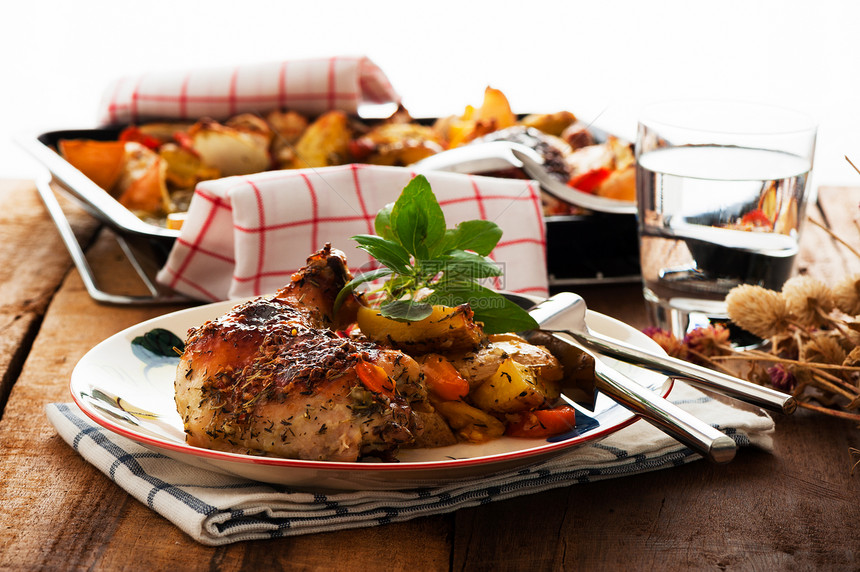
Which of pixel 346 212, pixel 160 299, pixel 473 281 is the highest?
pixel 473 281

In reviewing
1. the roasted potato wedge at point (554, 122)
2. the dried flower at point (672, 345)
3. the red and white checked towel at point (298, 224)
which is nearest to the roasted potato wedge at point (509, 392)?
the dried flower at point (672, 345)

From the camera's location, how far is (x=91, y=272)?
6.89ft

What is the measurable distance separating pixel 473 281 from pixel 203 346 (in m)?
0.37

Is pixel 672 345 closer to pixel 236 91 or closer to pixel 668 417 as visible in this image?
pixel 668 417

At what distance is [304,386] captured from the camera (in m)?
1.01

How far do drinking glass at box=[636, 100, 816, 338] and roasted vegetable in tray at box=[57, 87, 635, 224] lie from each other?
345 millimetres

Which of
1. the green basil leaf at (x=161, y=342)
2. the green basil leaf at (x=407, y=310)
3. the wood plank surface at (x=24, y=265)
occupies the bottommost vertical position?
the wood plank surface at (x=24, y=265)

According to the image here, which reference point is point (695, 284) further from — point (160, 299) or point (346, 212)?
point (160, 299)

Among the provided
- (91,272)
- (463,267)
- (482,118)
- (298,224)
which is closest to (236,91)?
(482,118)

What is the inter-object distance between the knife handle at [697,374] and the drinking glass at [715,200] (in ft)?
1.66

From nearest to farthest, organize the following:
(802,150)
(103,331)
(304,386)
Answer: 1. (304,386)
2. (802,150)
3. (103,331)

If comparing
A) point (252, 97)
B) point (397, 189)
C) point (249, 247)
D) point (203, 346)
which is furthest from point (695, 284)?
point (252, 97)

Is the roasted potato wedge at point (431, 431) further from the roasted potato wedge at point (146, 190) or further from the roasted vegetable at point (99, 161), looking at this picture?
the roasted vegetable at point (99, 161)

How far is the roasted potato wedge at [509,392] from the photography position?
1161mm
